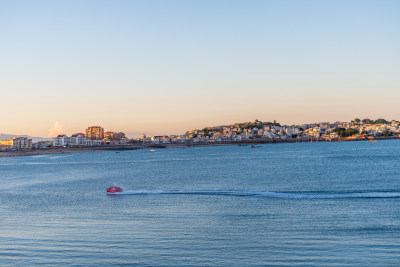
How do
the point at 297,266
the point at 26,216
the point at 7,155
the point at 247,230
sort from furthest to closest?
the point at 7,155 < the point at 26,216 < the point at 247,230 < the point at 297,266

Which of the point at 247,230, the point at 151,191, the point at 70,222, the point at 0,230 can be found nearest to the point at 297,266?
the point at 247,230

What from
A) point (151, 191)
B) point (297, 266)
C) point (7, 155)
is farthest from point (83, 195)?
point (7, 155)

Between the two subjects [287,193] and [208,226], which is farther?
[287,193]

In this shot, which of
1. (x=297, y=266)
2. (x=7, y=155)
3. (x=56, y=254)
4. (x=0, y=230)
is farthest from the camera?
(x=7, y=155)

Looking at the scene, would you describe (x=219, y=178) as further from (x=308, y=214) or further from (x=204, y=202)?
(x=308, y=214)

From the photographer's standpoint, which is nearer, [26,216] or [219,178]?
[26,216]

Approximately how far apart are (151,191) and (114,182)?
13272mm

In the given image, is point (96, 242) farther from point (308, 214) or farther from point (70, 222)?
point (308, 214)

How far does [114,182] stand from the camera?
5275 centimetres

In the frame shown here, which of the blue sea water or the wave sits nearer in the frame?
the blue sea water

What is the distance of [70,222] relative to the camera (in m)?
26.8

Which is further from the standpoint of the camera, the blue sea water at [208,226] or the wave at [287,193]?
the wave at [287,193]

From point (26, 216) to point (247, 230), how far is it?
15.7 metres

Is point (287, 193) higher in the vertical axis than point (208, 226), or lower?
higher
